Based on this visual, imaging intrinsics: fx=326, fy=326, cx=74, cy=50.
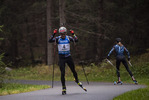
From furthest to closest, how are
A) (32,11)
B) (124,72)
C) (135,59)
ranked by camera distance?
(32,11) → (135,59) → (124,72)

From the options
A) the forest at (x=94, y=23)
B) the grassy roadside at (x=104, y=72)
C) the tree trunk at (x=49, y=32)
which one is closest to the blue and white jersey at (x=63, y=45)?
the grassy roadside at (x=104, y=72)

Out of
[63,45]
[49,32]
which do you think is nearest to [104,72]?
[49,32]

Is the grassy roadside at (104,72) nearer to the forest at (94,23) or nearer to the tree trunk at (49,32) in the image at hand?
the tree trunk at (49,32)

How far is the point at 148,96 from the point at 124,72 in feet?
39.3

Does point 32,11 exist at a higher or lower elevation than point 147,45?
higher

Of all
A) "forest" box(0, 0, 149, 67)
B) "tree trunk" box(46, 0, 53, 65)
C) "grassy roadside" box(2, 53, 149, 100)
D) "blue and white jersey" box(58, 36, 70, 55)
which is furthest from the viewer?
"forest" box(0, 0, 149, 67)

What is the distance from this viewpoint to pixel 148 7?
3481 centimetres

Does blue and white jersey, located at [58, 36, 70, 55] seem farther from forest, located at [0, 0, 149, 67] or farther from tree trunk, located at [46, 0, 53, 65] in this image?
tree trunk, located at [46, 0, 53, 65]

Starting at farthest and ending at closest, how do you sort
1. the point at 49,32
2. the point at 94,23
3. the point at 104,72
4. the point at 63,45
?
the point at 94,23 < the point at 49,32 < the point at 104,72 < the point at 63,45

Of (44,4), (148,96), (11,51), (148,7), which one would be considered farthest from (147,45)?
(148,96)

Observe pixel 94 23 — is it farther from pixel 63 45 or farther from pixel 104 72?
pixel 63 45

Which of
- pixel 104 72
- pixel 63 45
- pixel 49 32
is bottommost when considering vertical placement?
pixel 104 72

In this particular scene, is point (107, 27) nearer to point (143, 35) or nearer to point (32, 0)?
point (143, 35)

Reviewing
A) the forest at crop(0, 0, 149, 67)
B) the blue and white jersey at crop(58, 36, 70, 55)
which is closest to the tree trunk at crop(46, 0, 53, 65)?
the forest at crop(0, 0, 149, 67)
